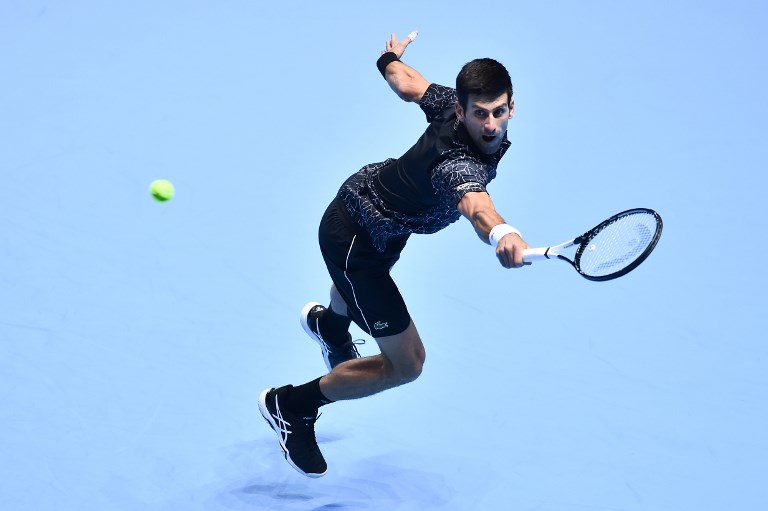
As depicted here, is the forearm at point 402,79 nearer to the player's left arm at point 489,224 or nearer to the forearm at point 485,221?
the player's left arm at point 489,224

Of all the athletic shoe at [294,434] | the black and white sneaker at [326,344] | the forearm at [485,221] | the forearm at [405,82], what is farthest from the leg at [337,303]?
the forearm at [485,221]

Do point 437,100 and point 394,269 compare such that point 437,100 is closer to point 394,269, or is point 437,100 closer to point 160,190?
point 160,190

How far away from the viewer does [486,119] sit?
12.5 ft

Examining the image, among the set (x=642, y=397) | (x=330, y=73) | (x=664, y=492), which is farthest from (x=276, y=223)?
(x=664, y=492)

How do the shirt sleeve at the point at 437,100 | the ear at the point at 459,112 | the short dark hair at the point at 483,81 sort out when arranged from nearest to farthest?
the short dark hair at the point at 483,81 < the ear at the point at 459,112 < the shirt sleeve at the point at 437,100

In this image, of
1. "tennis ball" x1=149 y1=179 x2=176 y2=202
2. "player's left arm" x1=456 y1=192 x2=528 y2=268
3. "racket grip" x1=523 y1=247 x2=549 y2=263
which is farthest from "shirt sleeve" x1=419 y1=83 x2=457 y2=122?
"tennis ball" x1=149 y1=179 x2=176 y2=202

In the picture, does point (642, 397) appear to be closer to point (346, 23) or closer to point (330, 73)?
point (330, 73)

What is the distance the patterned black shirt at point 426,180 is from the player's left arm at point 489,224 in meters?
0.08

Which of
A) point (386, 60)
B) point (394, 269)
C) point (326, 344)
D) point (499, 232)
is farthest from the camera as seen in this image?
point (394, 269)

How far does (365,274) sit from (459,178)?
84 cm

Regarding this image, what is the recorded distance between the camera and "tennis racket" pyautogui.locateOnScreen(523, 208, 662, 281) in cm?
327

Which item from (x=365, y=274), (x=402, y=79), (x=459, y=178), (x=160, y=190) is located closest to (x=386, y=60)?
(x=402, y=79)

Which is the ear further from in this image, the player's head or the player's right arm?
the player's right arm

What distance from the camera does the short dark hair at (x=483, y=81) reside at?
12.4ft
